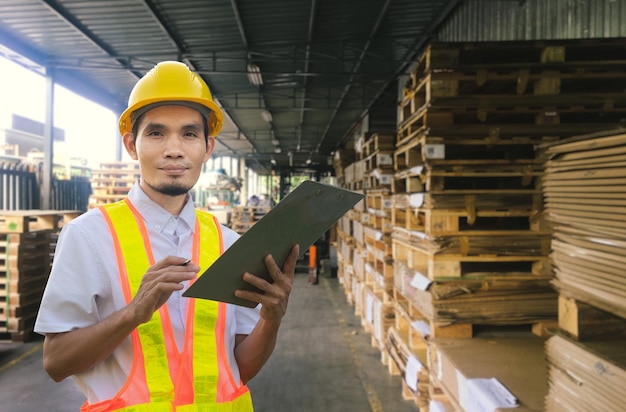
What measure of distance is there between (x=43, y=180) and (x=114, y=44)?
4.17 meters

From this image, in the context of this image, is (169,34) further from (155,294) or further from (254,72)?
(155,294)

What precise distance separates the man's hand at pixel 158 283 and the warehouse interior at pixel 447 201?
158 centimetres

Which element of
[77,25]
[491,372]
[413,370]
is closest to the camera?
[491,372]

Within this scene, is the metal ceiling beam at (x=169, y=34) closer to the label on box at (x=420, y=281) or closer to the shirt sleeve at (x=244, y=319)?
the label on box at (x=420, y=281)

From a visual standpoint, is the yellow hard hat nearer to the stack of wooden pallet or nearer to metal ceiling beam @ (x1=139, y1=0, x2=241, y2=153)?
the stack of wooden pallet

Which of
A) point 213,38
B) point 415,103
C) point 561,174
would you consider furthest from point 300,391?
point 213,38

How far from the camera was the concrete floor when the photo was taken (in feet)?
15.1

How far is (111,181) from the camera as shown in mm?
10680

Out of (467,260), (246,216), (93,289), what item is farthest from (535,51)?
(246,216)

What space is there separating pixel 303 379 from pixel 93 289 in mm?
4477

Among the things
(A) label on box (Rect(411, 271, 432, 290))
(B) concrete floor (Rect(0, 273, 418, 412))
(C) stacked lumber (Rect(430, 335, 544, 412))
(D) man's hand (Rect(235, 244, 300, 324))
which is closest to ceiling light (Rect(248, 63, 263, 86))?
(B) concrete floor (Rect(0, 273, 418, 412))

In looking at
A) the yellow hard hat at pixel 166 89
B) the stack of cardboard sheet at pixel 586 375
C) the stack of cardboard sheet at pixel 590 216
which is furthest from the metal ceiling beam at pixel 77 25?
the stack of cardboard sheet at pixel 586 375

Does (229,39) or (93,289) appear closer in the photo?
(93,289)

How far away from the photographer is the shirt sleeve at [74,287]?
3.91ft
